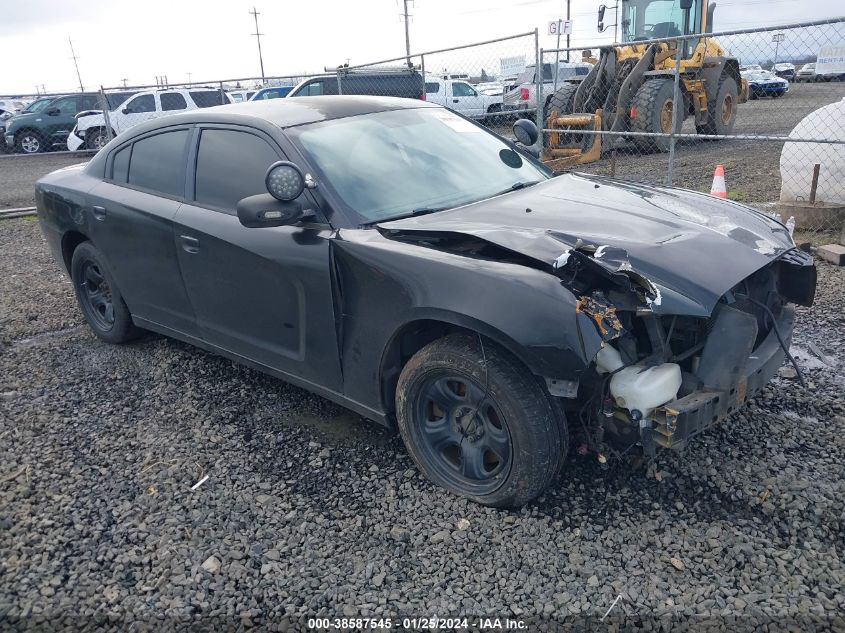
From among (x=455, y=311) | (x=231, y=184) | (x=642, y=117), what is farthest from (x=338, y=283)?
(x=642, y=117)

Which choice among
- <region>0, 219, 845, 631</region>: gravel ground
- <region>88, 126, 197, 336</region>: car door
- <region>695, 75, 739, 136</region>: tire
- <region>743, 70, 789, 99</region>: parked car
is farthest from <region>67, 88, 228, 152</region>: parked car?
<region>0, 219, 845, 631</region>: gravel ground

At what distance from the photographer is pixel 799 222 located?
264 inches

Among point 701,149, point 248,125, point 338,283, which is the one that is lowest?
point 701,149

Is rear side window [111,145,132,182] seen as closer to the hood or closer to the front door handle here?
the front door handle

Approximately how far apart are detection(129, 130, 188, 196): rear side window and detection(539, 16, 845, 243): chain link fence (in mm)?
5165

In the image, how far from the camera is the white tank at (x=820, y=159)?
258 inches

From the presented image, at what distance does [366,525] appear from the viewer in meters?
2.88

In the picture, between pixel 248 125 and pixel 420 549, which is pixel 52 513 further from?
pixel 248 125

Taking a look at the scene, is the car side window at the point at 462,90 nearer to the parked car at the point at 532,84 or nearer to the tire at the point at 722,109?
the parked car at the point at 532,84

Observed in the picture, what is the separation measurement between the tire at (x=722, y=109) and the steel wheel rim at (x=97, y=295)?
12.3 meters

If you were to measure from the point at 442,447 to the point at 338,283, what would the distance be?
34.1 inches

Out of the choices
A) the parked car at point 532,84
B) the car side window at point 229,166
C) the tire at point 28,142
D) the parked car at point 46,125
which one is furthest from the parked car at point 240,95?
the car side window at point 229,166

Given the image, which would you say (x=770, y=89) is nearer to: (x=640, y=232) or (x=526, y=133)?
(x=526, y=133)

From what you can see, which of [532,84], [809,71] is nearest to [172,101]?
[532,84]
